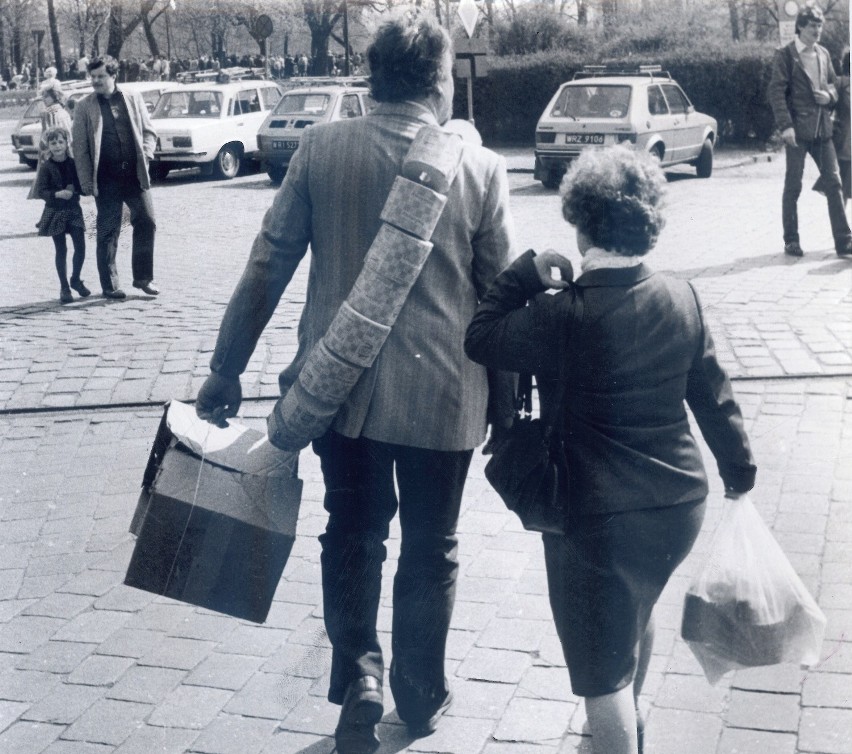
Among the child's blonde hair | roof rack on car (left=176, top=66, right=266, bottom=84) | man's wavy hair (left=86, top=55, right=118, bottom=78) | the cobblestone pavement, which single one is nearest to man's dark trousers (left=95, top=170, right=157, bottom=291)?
the child's blonde hair

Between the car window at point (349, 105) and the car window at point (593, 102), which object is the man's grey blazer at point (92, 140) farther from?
the car window at point (349, 105)

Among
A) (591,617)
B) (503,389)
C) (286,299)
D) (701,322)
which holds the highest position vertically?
(701,322)

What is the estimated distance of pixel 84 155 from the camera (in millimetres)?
9180

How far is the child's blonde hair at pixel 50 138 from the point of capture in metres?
9.27

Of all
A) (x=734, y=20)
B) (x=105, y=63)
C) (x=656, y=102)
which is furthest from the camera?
(x=734, y=20)

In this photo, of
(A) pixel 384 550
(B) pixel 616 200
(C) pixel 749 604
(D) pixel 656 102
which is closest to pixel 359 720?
(A) pixel 384 550

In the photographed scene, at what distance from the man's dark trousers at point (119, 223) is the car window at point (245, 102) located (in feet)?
36.3

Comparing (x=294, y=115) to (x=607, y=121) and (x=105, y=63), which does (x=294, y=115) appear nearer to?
(x=607, y=121)

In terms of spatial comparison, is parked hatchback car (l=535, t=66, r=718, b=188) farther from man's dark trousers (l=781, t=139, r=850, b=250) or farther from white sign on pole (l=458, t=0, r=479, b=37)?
man's dark trousers (l=781, t=139, r=850, b=250)

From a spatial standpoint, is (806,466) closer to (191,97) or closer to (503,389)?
(503,389)

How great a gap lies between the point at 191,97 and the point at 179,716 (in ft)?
58.9

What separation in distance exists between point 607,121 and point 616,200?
1519 centimetres

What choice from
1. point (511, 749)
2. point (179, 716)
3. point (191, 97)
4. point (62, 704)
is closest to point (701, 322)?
point (511, 749)

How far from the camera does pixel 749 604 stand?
8.64ft
